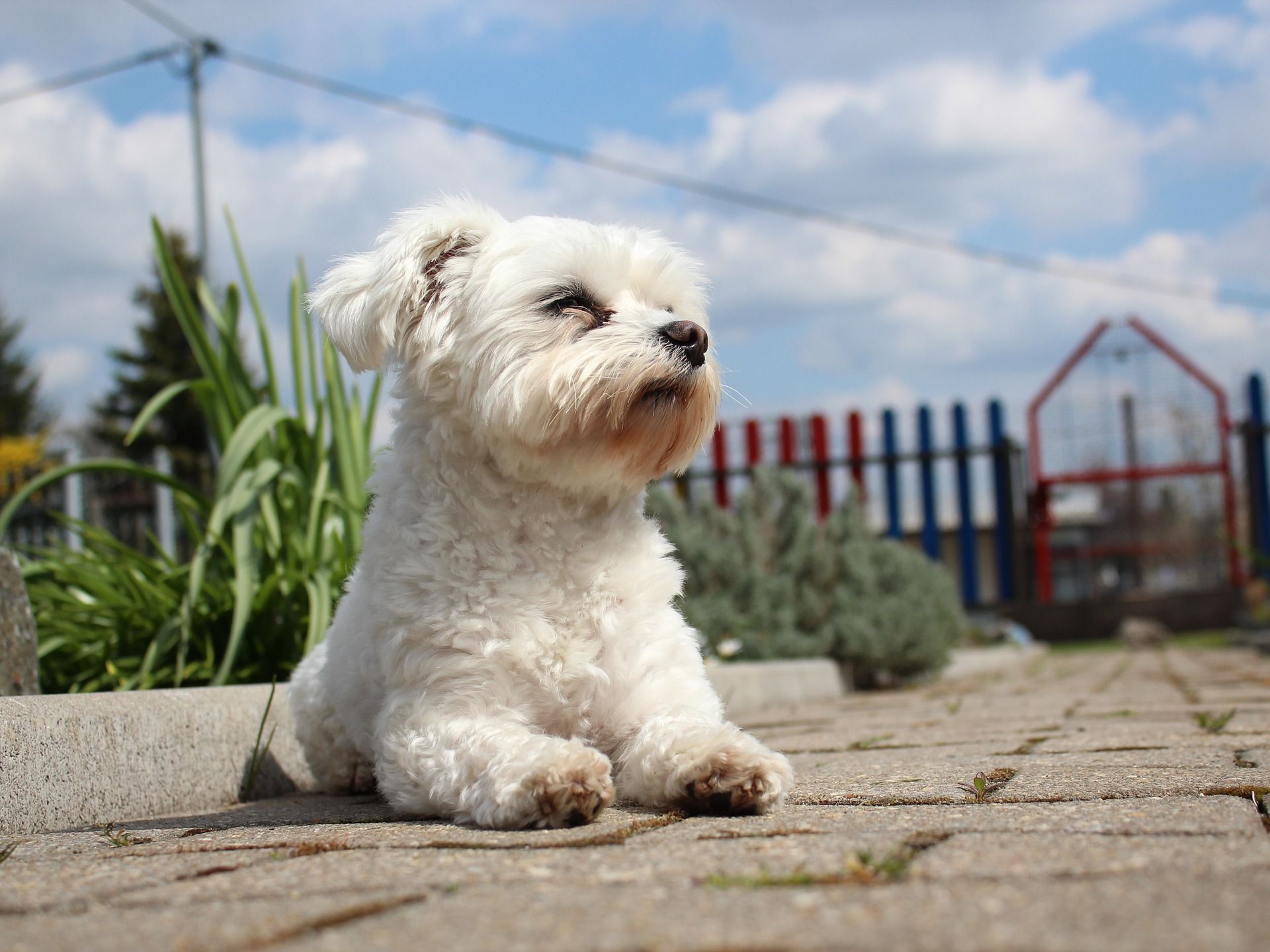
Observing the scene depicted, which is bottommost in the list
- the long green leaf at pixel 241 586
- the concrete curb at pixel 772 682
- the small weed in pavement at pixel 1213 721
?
the concrete curb at pixel 772 682

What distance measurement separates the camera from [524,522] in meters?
2.77

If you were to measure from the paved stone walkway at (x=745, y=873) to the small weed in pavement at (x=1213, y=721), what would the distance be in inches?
22.4

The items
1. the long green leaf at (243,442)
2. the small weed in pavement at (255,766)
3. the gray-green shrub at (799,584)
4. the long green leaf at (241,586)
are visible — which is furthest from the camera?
the gray-green shrub at (799,584)

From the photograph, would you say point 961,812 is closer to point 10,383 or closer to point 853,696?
point 853,696

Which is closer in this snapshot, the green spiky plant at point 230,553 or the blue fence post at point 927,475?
the green spiky plant at point 230,553

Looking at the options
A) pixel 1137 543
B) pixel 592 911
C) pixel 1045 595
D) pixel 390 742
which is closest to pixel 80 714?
pixel 390 742

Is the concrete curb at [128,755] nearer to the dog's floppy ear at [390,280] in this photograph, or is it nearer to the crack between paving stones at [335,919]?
the dog's floppy ear at [390,280]

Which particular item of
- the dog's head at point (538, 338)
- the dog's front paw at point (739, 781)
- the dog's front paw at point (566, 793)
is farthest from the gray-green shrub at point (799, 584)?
the dog's front paw at point (566, 793)

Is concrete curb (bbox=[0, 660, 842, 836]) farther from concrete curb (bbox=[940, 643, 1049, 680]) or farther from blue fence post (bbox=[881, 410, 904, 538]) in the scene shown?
blue fence post (bbox=[881, 410, 904, 538])

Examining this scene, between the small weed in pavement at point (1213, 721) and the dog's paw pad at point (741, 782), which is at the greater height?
the dog's paw pad at point (741, 782)

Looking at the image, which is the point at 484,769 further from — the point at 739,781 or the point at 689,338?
the point at 689,338

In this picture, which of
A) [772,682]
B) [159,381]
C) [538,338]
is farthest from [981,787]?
[159,381]

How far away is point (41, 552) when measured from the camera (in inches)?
193

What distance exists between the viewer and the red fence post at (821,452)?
13.3 metres
